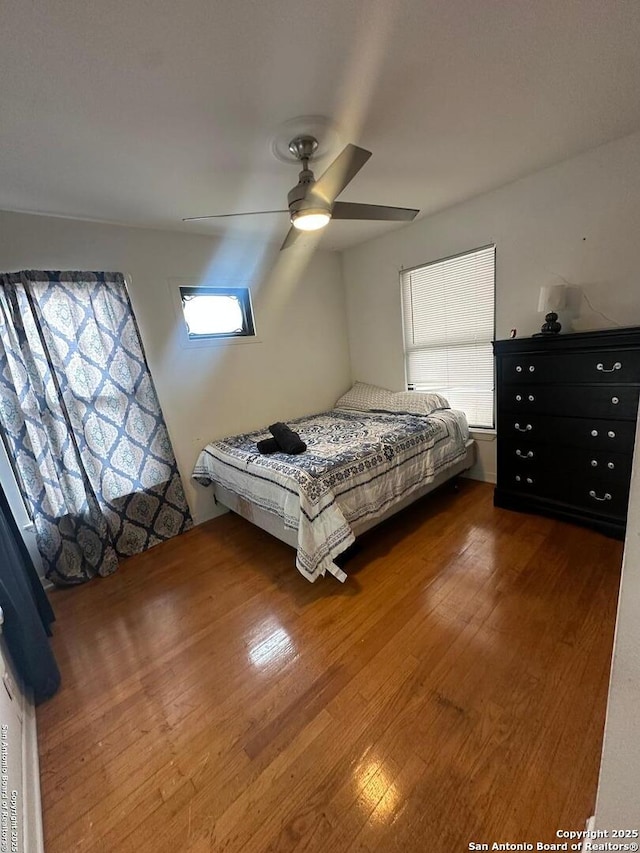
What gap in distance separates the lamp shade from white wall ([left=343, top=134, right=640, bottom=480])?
0.44 feet

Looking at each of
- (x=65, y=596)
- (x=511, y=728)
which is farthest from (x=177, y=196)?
(x=511, y=728)

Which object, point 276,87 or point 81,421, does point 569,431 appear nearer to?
point 276,87

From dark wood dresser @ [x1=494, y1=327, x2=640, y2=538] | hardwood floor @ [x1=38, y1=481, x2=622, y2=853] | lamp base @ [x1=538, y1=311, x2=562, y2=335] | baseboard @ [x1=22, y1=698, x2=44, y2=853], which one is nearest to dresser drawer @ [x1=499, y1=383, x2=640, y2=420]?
dark wood dresser @ [x1=494, y1=327, x2=640, y2=538]

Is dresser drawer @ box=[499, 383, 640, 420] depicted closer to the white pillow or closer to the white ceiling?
the white pillow

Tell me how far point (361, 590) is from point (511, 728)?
2.93 ft

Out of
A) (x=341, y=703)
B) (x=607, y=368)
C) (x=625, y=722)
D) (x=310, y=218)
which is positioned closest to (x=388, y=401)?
(x=607, y=368)

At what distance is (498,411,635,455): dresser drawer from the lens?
203cm

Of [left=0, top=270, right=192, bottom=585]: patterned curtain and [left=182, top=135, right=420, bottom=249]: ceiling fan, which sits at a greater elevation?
[left=182, top=135, right=420, bottom=249]: ceiling fan

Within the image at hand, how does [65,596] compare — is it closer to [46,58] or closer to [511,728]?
[511,728]

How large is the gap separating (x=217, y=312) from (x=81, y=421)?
1478 mm

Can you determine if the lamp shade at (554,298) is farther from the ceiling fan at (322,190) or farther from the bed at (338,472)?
the ceiling fan at (322,190)

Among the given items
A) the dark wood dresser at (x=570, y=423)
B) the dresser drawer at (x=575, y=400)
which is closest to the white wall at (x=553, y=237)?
the dark wood dresser at (x=570, y=423)

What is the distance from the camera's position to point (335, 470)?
6.78 feet

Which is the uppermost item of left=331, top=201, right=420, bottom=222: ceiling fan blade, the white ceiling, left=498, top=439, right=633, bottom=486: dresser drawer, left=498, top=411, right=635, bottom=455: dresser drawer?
the white ceiling
